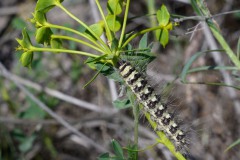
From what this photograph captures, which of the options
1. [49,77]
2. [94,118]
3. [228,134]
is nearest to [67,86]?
[49,77]

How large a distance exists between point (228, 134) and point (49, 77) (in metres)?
2.12

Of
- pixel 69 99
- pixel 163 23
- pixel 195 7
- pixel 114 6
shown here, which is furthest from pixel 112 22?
pixel 69 99

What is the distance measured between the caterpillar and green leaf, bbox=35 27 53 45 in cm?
32

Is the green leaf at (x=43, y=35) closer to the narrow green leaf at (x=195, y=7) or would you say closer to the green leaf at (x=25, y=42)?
the green leaf at (x=25, y=42)

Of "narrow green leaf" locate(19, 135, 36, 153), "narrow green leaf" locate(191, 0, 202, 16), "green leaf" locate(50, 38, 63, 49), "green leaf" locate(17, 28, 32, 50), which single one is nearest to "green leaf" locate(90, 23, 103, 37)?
"green leaf" locate(50, 38, 63, 49)

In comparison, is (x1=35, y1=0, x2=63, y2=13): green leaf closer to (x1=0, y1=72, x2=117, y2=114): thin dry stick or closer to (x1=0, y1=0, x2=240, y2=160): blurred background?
(x1=0, y1=0, x2=240, y2=160): blurred background

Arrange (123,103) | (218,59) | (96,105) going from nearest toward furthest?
1. (123,103)
2. (218,59)
3. (96,105)

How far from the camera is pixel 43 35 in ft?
6.40

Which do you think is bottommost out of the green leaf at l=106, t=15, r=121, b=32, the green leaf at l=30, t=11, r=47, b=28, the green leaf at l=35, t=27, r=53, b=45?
the green leaf at l=106, t=15, r=121, b=32

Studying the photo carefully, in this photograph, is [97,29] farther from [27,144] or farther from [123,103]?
[27,144]

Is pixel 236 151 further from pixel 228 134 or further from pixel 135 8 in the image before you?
pixel 135 8

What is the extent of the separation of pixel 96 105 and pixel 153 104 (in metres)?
2.46

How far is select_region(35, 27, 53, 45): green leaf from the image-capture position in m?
1.93

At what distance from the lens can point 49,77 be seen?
16.8 ft
